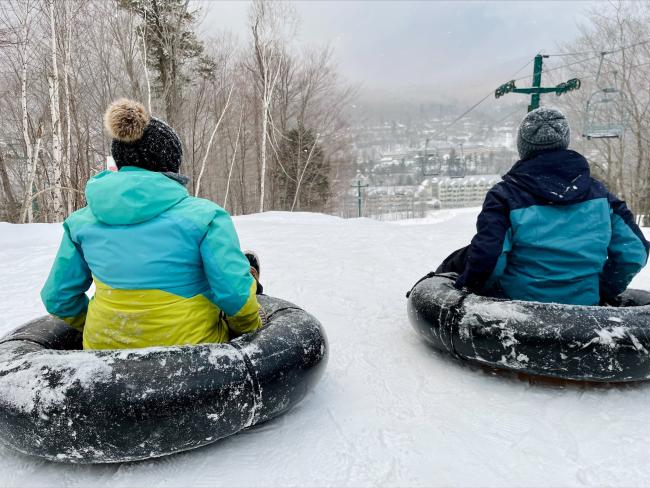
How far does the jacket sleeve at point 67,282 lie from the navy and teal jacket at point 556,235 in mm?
2108

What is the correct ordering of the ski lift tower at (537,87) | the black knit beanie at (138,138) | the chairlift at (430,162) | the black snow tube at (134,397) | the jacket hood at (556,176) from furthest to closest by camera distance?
the chairlift at (430,162) → the ski lift tower at (537,87) → the jacket hood at (556,176) → the black knit beanie at (138,138) → the black snow tube at (134,397)

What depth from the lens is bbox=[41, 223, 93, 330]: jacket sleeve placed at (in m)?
1.92

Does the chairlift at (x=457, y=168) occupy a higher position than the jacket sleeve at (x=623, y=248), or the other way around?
the chairlift at (x=457, y=168)

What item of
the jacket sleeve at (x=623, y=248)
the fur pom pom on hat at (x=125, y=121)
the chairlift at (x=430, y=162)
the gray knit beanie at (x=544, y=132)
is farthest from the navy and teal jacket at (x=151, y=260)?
the chairlift at (x=430, y=162)

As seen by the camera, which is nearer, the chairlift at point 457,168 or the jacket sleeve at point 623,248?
the jacket sleeve at point 623,248

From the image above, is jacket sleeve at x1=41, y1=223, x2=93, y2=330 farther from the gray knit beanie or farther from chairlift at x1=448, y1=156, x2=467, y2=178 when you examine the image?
chairlift at x1=448, y1=156, x2=467, y2=178

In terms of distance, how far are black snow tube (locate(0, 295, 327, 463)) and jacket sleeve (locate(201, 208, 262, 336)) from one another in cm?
20

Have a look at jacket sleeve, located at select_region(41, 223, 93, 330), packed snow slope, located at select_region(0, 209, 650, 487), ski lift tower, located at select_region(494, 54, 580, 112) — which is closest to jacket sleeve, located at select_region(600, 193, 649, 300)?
packed snow slope, located at select_region(0, 209, 650, 487)

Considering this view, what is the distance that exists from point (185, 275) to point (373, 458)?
43.9 inches

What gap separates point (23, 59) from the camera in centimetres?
969

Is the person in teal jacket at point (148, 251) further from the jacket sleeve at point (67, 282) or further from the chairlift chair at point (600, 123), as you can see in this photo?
the chairlift chair at point (600, 123)

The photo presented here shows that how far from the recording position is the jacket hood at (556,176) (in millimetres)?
2322

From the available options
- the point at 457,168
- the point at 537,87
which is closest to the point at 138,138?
the point at 537,87

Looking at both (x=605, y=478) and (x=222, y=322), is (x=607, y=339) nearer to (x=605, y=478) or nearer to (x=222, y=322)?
(x=605, y=478)
